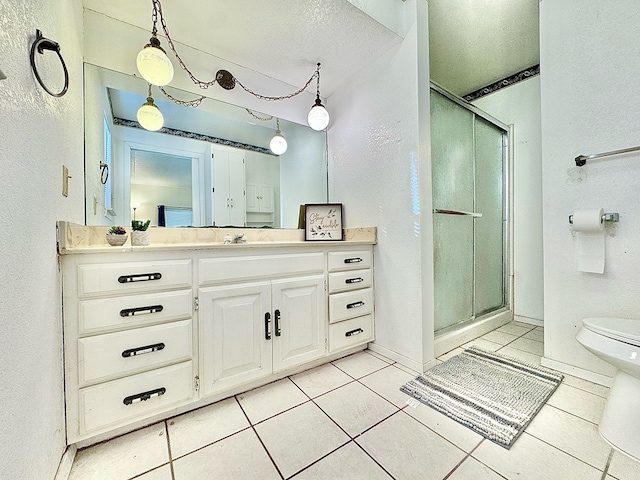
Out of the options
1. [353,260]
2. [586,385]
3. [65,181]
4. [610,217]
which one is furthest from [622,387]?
[65,181]

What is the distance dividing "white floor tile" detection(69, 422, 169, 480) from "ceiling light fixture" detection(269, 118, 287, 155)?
6.26 feet

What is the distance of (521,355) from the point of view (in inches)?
75.7

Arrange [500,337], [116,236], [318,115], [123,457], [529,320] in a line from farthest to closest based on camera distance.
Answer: [529,320]
[500,337]
[318,115]
[116,236]
[123,457]

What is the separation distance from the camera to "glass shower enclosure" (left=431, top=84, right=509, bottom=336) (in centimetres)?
207

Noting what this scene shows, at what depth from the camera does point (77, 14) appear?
137cm

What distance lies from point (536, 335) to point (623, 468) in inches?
59.3

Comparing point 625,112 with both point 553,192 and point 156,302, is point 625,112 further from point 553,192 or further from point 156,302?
point 156,302

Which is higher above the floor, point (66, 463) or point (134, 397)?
point (134, 397)

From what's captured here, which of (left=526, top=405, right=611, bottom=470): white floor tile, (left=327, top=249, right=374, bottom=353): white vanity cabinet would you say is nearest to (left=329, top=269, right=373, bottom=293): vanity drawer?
(left=327, top=249, right=374, bottom=353): white vanity cabinet

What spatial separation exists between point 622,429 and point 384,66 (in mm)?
2283

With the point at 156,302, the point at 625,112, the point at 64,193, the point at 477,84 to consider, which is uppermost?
the point at 477,84

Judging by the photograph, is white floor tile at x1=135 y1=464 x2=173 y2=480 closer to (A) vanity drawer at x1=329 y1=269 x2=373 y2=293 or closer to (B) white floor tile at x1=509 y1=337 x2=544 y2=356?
(A) vanity drawer at x1=329 y1=269 x2=373 y2=293

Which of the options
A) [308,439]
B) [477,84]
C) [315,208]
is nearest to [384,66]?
[315,208]

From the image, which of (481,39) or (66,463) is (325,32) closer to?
(481,39)
